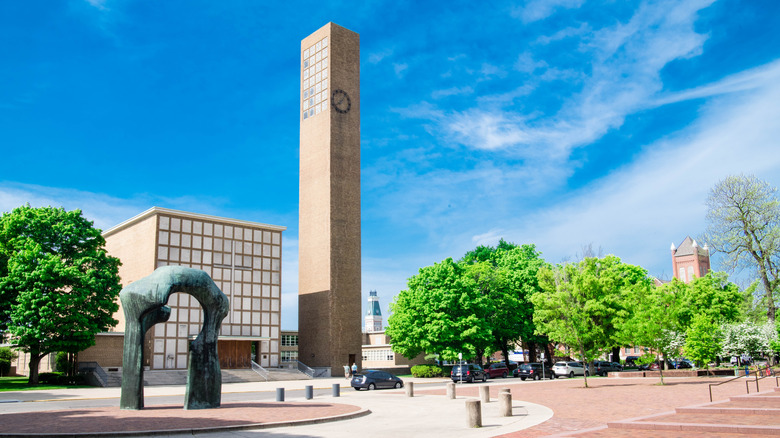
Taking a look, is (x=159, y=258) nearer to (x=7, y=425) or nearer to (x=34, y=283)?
(x=34, y=283)

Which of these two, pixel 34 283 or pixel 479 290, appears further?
pixel 479 290

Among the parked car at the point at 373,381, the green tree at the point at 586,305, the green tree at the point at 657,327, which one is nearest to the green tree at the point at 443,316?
the green tree at the point at 586,305

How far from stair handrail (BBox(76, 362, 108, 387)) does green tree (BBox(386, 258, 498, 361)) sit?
24.3m

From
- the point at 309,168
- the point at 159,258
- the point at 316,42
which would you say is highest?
the point at 316,42

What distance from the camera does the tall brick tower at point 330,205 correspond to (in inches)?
2299

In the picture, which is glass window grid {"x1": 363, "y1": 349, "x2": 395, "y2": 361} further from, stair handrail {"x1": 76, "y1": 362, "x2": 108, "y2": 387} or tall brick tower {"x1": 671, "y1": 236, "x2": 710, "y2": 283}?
tall brick tower {"x1": 671, "y1": 236, "x2": 710, "y2": 283}

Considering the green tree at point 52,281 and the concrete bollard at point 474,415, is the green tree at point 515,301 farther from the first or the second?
the concrete bollard at point 474,415

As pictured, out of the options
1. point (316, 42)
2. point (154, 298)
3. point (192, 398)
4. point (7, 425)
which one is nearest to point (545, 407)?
point (192, 398)

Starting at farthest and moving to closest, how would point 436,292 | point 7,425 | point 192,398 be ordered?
point 436,292
point 192,398
point 7,425

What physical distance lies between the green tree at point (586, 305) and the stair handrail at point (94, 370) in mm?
33131

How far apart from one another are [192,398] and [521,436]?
1240cm

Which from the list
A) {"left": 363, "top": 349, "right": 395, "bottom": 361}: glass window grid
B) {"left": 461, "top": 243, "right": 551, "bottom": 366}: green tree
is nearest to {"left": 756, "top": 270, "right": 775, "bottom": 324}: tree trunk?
{"left": 461, "top": 243, "right": 551, "bottom": 366}: green tree

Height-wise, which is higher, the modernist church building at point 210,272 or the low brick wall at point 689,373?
the modernist church building at point 210,272

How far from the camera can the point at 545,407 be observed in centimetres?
2298
